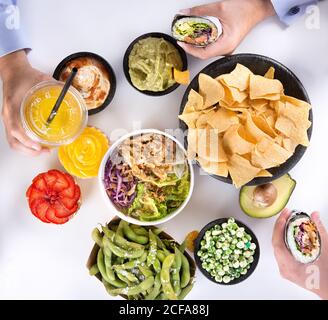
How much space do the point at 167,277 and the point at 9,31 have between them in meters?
0.87

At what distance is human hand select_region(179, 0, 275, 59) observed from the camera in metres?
1.48

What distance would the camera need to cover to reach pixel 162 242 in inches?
60.7

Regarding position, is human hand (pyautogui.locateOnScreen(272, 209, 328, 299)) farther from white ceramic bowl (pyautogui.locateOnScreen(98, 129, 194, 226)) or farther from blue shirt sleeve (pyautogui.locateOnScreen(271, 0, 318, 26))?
blue shirt sleeve (pyautogui.locateOnScreen(271, 0, 318, 26))

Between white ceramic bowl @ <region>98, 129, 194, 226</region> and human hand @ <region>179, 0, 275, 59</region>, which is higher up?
human hand @ <region>179, 0, 275, 59</region>

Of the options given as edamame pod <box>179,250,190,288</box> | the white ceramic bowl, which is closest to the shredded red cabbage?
the white ceramic bowl

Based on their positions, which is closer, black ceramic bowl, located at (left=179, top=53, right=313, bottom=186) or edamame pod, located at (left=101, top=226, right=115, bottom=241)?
black ceramic bowl, located at (left=179, top=53, right=313, bottom=186)

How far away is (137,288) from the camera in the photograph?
1.49 m

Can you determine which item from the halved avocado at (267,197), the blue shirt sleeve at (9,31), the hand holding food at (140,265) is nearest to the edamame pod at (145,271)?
the hand holding food at (140,265)

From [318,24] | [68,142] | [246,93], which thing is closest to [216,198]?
[246,93]

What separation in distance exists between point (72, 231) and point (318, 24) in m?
0.98

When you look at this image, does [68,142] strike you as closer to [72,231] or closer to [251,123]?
[72,231]

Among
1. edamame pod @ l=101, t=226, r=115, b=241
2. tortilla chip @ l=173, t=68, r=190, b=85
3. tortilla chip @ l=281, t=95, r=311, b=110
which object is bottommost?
edamame pod @ l=101, t=226, r=115, b=241

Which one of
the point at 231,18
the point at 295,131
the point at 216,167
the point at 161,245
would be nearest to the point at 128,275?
the point at 161,245

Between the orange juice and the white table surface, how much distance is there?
0.13 m
